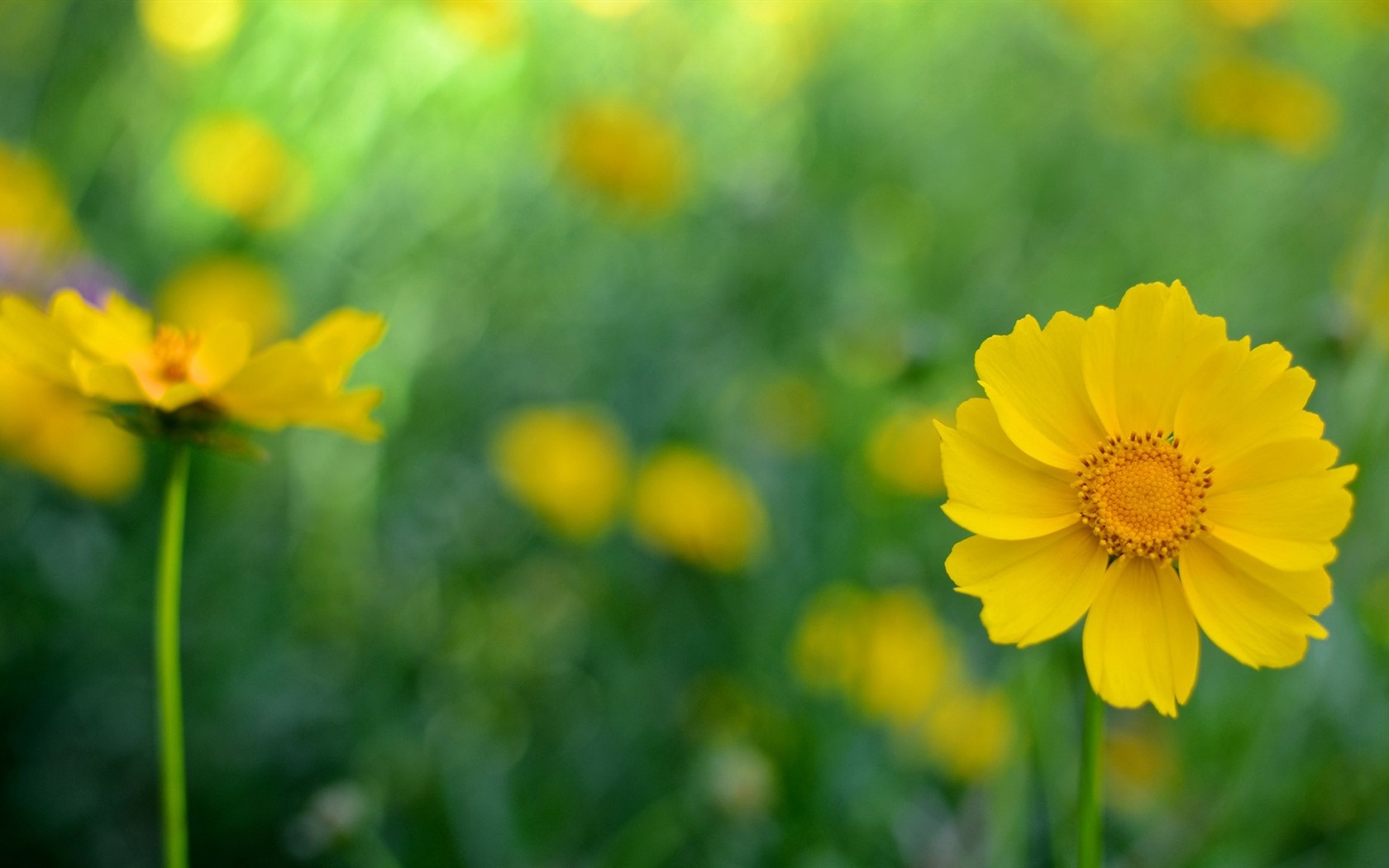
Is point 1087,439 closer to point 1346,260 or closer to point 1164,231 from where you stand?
point 1346,260

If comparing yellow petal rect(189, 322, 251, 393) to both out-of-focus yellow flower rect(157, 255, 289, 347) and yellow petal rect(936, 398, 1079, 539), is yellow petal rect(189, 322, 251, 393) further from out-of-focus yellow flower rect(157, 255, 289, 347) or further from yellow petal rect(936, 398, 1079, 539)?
out-of-focus yellow flower rect(157, 255, 289, 347)

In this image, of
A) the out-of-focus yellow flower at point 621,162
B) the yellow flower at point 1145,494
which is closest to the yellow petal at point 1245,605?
the yellow flower at point 1145,494

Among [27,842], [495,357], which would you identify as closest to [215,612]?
[27,842]

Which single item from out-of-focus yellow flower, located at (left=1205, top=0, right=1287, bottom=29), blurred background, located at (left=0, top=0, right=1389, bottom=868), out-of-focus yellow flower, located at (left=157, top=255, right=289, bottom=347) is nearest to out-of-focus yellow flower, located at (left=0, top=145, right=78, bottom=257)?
blurred background, located at (left=0, top=0, right=1389, bottom=868)

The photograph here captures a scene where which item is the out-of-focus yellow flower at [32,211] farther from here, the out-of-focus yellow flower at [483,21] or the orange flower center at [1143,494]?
the orange flower center at [1143,494]

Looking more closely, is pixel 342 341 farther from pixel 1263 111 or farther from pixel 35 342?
pixel 1263 111

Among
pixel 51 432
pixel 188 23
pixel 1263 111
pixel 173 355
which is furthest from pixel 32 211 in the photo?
pixel 1263 111
